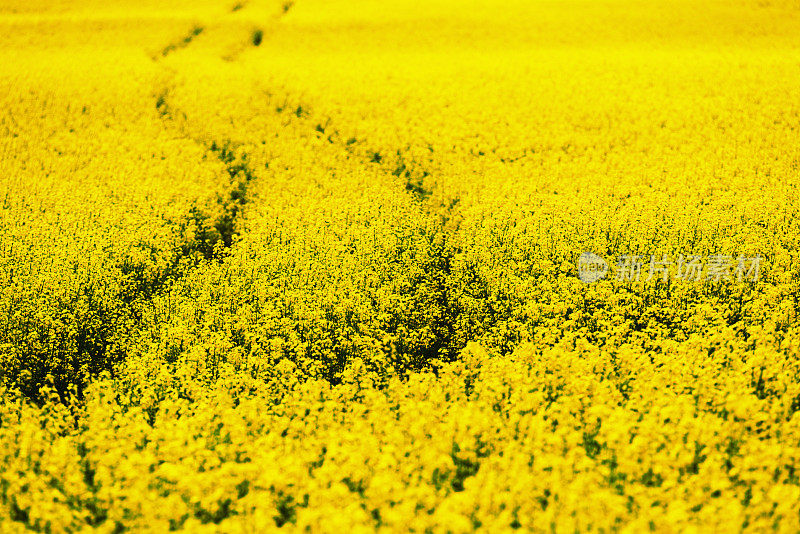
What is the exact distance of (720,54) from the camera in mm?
20438

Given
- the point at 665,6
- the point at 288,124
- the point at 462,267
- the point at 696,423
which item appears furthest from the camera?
the point at 665,6

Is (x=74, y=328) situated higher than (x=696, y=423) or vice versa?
(x=696, y=423)

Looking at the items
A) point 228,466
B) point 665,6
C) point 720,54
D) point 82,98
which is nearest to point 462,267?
point 228,466

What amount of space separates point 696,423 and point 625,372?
1.51 m

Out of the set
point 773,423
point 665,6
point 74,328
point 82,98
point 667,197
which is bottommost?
point 74,328

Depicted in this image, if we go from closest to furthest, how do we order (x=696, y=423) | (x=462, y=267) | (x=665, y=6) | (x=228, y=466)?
(x=228, y=466), (x=696, y=423), (x=462, y=267), (x=665, y=6)

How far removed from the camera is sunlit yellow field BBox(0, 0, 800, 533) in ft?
16.1

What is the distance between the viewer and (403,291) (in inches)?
368

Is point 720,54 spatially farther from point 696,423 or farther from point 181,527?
point 181,527

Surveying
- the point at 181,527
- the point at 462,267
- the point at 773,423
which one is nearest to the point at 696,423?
the point at 773,423

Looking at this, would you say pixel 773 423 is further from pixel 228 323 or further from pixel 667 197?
pixel 667 197

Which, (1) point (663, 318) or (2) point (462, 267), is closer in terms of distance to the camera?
(1) point (663, 318)

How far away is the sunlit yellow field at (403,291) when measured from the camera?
16.1 ft

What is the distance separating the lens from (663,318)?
855cm
